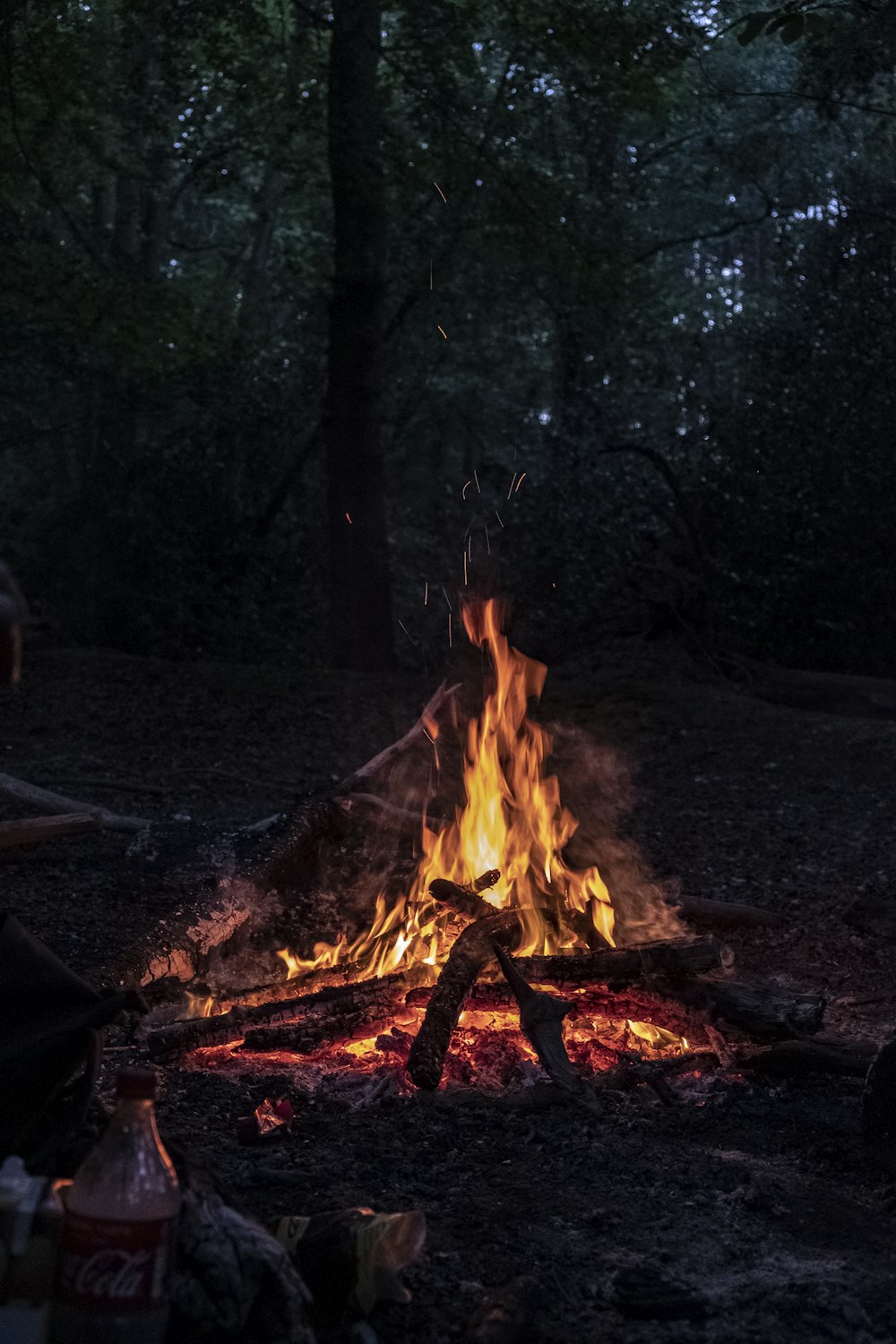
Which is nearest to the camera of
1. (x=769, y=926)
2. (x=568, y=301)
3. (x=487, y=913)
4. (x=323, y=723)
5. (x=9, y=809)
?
(x=487, y=913)

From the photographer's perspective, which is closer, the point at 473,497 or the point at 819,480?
the point at 819,480

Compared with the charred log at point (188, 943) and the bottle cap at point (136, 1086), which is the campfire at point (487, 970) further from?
the bottle cap at point (136, 1086)

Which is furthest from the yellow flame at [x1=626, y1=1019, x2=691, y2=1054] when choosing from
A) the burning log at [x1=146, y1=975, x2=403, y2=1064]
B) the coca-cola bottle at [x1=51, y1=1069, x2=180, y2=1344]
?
the coca-cola bottle at [x1=51, y1=1069, x2=180, y2=1344]

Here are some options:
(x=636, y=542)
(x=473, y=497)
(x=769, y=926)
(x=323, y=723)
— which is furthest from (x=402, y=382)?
(x=769, y=926)

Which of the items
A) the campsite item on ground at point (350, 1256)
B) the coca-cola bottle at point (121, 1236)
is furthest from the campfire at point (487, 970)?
the coca-cola bottle at point (121, 1236)

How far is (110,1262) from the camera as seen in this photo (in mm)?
2301

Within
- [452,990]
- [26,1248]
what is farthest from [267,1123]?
[26,1248]

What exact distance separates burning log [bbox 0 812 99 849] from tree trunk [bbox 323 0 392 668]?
5.92 m

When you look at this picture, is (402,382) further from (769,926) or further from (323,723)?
(769,926)

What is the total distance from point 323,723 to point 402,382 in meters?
11.5

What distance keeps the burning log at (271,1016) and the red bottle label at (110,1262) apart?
2.32 metres

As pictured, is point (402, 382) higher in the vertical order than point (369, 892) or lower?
higher

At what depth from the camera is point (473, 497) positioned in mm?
17766

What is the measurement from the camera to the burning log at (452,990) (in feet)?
14.6
